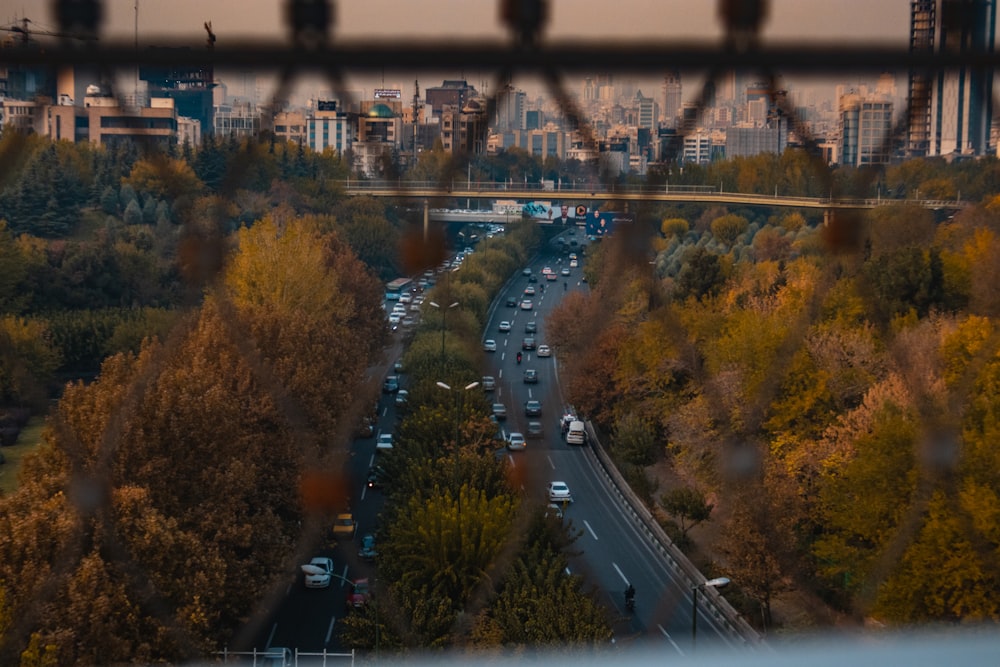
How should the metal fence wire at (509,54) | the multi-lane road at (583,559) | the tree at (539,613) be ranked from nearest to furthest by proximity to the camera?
the metal fence wire at (509,54), the tree at (539,613), the multi-lane road at (583,559)

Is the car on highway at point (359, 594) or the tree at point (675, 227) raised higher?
the tree at point (675, 227)

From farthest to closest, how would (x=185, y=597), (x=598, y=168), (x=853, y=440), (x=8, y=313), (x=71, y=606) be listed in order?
(x=8, y=313) → (x=853, y=440) → (x=185, y=597) → (x=71, y=606) → (x=598, y=168)

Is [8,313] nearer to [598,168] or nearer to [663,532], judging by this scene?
[663,532]

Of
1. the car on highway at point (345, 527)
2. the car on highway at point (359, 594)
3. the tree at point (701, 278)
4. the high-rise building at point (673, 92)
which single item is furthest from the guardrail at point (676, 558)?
the high-rise building at point (673, 92)

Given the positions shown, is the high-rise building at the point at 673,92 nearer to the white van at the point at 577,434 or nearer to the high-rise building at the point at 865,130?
the high-rise building at the point at 865,130

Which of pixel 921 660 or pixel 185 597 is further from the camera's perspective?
pixel 185 597

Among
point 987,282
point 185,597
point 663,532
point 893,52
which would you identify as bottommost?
point 663,532

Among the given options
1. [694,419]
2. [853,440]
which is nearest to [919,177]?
[853,440]

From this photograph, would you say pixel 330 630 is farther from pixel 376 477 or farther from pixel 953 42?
pixel 953 42
